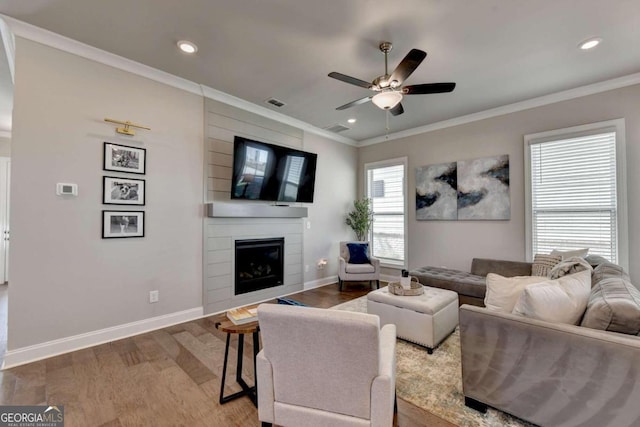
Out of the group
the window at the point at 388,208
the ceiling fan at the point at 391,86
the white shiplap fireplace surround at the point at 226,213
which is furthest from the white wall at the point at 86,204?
the window at the point at 388,208

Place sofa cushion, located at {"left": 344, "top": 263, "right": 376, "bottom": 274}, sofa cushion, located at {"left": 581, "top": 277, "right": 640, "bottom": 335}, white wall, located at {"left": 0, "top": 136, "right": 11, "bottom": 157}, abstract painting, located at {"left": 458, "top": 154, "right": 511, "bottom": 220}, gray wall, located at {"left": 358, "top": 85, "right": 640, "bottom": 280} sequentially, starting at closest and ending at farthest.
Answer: sofa cushion, located at {"left": 581, "top": 277, "right": 640, "bottom": 335} < gray wall, located at {"left": 358, "top": 85, "right": 640, "bottom": 280} < abstract painting, located at {"left": 458, "top": 154, "right": 511, "bottom": 220} < sofa cushion, located at {"left": 344, "top": 263, "right": 376, "bottom": 274} < white wall, located at {"left": 0, "top": 136, "right": 11, "bottom": 157}

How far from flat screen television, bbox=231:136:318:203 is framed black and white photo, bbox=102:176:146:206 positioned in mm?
1057

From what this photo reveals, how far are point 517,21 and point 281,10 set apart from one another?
1965 mm

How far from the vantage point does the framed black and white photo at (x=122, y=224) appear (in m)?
2.86

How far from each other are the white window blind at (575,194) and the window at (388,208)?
2012 millimetres

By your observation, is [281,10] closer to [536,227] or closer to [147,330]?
[147,330]

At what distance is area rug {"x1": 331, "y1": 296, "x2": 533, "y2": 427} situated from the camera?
1.74 metres

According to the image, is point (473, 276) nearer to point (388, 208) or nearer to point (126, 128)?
point (388, 208)

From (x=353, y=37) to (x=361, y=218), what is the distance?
138 inches

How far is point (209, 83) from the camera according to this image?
3.47 meters

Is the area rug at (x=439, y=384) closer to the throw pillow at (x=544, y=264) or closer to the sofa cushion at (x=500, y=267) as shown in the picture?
the throw pillow at (x=544, y=264)

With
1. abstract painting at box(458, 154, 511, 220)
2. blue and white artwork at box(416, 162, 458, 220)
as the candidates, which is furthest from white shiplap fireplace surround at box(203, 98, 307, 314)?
abstract painting at box(458, 154, 511, 220)

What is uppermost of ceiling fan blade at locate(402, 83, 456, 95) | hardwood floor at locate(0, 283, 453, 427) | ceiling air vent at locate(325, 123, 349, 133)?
ceiling air vent at locate(325, 123, 349, 133)

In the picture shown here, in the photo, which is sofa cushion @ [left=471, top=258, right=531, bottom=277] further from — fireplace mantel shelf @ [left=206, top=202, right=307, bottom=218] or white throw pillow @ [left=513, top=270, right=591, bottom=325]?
fireplace mantel shelf @ [left=206, top=202, right=307, bottom=218]
